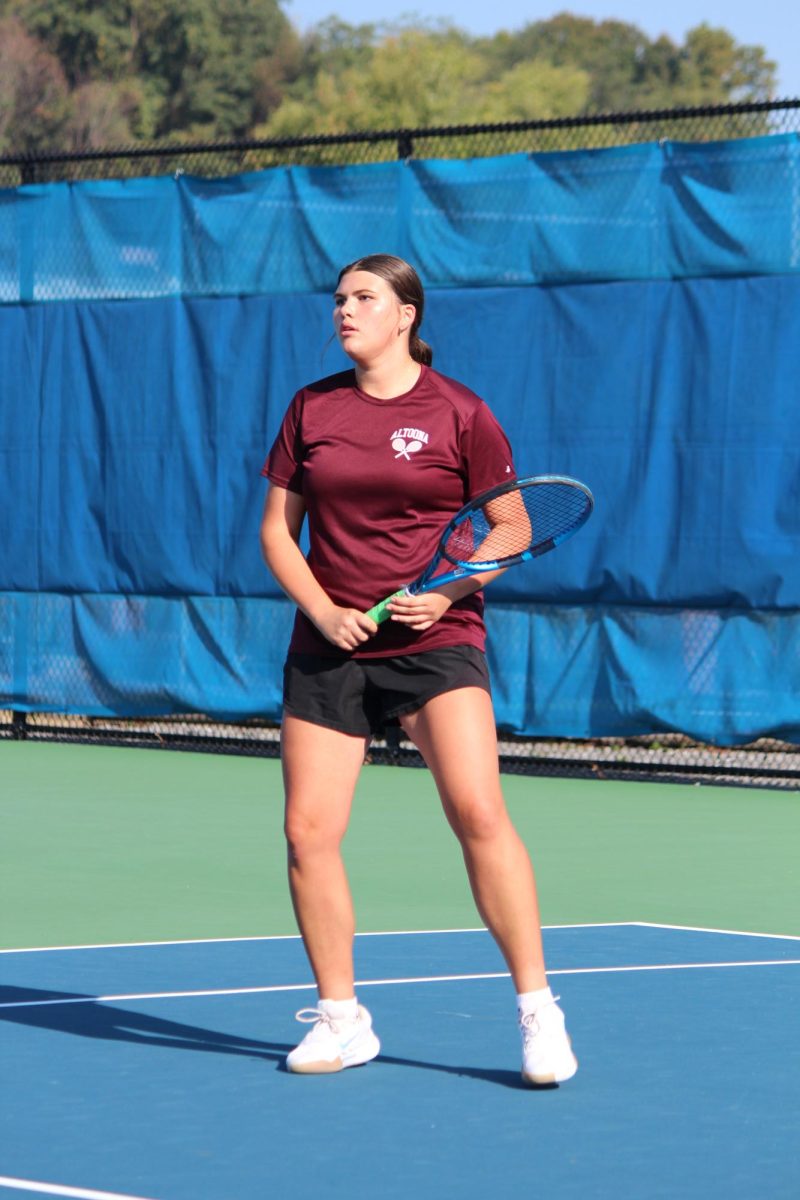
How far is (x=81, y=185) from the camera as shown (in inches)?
482

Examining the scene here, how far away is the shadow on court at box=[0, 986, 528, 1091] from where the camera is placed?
490 cm

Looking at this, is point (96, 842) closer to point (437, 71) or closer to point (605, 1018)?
point (605, 1018)

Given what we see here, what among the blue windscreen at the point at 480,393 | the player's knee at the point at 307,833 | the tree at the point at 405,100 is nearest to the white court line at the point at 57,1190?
the player's knee at the point at 307,833

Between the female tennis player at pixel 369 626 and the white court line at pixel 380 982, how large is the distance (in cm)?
93

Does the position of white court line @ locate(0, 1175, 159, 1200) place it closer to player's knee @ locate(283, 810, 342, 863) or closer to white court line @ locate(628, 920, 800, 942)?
player's knee @ locate(283, 810, 342, 863)

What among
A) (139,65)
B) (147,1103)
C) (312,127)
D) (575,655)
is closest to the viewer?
(147,1103)

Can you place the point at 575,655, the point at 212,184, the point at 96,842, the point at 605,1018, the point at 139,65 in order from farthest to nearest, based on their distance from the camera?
the point at 139,65 → the point at 212,184 → the point at 575,655 → the point at 96,842 → the point at 605,1018

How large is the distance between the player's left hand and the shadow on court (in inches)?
39.0

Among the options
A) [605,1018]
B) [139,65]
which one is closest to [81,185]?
[605,1018]

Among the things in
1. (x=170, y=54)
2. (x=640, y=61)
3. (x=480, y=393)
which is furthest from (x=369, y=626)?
(x=640, y=61)

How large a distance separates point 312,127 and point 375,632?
55.8m

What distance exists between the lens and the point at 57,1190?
3924 mm

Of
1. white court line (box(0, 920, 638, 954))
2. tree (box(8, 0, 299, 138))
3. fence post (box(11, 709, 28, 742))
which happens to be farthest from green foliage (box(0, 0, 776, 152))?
white court line (box(0, 920, 638, 954))

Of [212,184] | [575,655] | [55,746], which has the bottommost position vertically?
[55,746]
